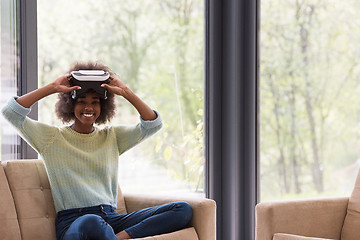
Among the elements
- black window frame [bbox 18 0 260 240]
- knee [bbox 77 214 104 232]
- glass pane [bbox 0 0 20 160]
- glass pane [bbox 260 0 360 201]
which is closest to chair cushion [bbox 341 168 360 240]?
glass pane [bbox 260 0 360 201]

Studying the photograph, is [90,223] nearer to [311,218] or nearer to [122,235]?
[122,235]

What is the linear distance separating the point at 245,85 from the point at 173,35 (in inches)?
23.5

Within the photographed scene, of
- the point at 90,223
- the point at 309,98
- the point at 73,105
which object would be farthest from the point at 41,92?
the point at 309,98

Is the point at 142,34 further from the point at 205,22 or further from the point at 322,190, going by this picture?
the point at 322,190

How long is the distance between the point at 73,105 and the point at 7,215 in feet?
2.22

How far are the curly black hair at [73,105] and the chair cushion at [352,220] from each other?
4.41ft

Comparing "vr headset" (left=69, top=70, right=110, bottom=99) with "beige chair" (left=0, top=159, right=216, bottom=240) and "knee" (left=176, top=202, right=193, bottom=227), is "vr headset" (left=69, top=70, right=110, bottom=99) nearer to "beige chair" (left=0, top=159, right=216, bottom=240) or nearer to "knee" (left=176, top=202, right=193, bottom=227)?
"beige chair" (left=0, top=159, right=216, bottom=240)

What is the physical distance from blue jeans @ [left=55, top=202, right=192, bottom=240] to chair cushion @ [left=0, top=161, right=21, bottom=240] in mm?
211

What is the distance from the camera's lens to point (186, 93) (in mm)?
3689

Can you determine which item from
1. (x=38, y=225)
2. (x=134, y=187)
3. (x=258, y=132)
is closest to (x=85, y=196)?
(x=38, y=225)

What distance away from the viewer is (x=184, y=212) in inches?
102

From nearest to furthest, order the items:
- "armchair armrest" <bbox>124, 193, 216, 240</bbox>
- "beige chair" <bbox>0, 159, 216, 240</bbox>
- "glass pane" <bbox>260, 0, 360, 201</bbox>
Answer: "beige chair" <bbox>0, 159, 216, 240</bbox> → "armchair armrest" <bbox>124, 193, 216, 240</bbox> → "glass pane" <bbox>260, 0, 360, 201</bbox>

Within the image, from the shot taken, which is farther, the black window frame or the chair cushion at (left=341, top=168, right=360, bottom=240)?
the black window frame

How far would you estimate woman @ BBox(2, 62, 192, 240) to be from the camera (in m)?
2.59
